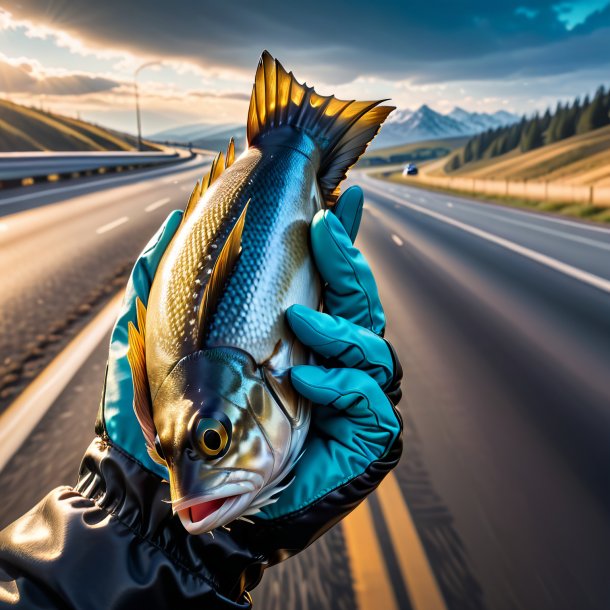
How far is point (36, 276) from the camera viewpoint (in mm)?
7230

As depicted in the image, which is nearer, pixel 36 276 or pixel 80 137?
pixel 36 276

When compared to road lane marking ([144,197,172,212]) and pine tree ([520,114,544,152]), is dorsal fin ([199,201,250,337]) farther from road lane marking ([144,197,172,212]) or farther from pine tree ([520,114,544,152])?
pine tree ([520,114,544,152])

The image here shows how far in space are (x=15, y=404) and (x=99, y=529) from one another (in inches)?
106

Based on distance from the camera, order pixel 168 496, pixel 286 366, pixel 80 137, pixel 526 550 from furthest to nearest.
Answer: pixel 80 137 < pixel 526 550 < pixel 168 496 < pixel 286 366

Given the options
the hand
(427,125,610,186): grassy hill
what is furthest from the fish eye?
(427,125,610,186): grassy hill

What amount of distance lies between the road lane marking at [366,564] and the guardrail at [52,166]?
19027mm

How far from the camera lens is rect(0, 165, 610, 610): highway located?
91.4 inches

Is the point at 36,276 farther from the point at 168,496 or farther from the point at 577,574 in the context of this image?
the point at 577,574

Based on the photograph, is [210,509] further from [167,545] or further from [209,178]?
[209,178]

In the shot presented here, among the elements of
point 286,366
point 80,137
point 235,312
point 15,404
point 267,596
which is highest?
point 235,312

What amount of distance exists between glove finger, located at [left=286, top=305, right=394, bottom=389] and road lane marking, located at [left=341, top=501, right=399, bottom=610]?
0.94 m

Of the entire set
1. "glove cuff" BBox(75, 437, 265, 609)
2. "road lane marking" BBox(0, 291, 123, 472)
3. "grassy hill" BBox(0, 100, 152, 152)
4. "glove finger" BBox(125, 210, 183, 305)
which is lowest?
"grassy hill" BBox(0, 100, 152, 152)

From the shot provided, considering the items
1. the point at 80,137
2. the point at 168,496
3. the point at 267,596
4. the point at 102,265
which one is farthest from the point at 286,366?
the point at 80,137

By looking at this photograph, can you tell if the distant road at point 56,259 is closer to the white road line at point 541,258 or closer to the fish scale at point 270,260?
the fish scale at point 270,260
